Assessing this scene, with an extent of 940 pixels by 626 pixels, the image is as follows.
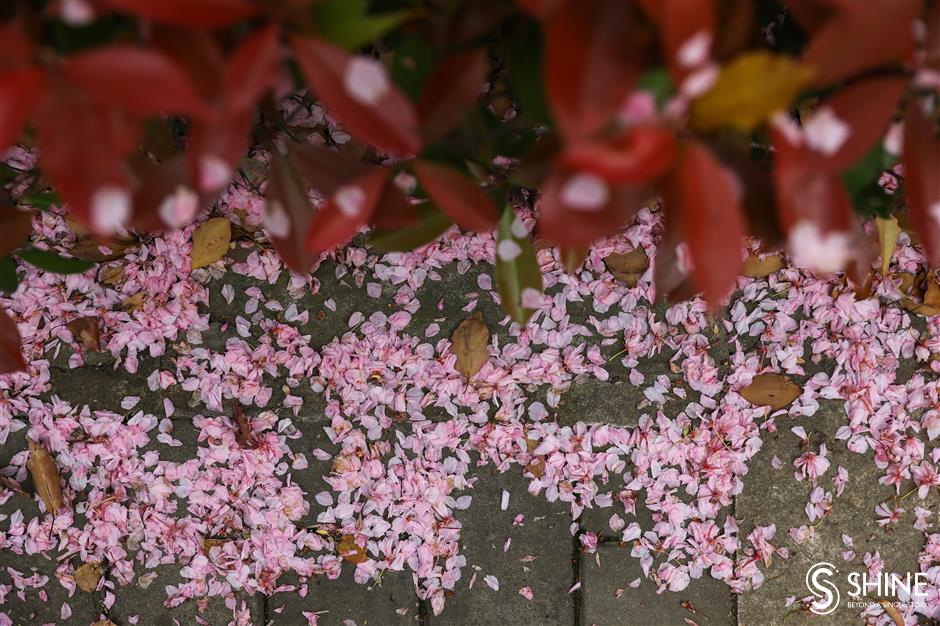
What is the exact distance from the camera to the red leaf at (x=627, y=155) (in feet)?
A: 1.46

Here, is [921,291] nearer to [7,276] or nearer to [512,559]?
[512,559]

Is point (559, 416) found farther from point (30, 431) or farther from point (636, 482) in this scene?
point (30, 431)

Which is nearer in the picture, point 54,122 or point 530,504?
point 54,122

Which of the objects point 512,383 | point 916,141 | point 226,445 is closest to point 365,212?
point 916,141

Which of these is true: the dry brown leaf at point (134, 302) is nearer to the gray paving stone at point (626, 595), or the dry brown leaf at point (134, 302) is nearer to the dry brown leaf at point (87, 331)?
the dry brown leaf at point (87, 331)

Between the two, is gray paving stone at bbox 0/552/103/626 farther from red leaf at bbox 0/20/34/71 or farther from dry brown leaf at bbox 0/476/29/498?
red leaf at bbox 0/20/34/71

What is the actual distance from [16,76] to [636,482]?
1187 mm

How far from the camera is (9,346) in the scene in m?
0.90

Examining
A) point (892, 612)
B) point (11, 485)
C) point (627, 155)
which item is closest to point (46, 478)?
point (11, 485)

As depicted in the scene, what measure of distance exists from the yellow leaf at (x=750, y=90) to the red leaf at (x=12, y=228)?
2.67 ft

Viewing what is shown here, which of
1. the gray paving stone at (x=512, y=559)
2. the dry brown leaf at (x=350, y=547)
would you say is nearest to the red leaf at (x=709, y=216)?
the gray paving stone at (x=512, y=559)

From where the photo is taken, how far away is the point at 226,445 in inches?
51.1

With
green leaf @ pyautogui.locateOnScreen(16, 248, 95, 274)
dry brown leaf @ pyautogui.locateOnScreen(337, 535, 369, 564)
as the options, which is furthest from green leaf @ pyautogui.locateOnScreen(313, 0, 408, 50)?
dry brown leaf @ pyautogui.locateOnScreen(337, 535, 369, 564)

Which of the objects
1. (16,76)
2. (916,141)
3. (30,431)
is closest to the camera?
(16,76)
